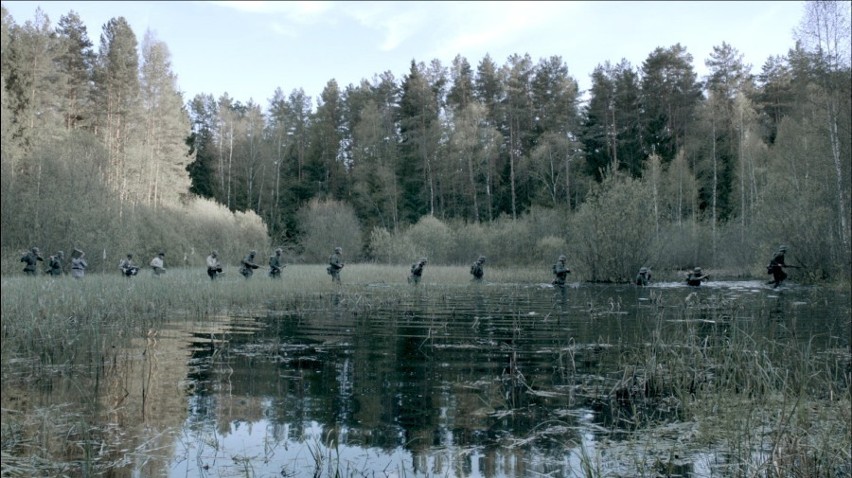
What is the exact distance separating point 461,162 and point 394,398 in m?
50.0

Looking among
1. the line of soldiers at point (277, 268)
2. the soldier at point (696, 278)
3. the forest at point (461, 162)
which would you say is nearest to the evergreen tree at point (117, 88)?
the forest at point (461, 162)

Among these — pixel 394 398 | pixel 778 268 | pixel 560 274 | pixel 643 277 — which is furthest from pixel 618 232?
pixel 394 398

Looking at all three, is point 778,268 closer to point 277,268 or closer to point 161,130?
point 277,268

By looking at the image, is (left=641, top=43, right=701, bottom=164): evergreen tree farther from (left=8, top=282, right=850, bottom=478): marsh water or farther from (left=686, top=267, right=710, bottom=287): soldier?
(left=8, top=282, right=850, bottom=478): marsh water

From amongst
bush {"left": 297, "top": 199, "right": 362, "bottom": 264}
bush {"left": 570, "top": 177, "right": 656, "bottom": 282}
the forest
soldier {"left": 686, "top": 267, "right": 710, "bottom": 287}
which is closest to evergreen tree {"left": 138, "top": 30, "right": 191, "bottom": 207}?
the forest

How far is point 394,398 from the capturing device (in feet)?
25.0

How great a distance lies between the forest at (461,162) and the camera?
28.1 m

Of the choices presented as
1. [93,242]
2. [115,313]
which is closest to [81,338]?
[115,313]

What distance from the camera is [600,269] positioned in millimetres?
30594

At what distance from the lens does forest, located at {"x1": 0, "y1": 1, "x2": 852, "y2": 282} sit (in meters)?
28.1

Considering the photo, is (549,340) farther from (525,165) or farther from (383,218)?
(383,218)

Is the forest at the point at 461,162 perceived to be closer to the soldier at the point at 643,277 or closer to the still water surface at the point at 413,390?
the soldier at the point at 643,277

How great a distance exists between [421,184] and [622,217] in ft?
108

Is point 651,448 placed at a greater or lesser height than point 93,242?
lesser
